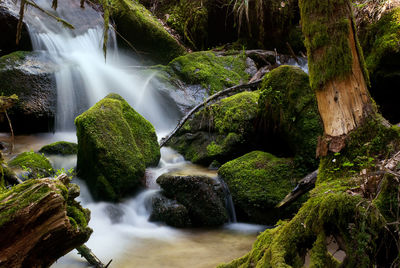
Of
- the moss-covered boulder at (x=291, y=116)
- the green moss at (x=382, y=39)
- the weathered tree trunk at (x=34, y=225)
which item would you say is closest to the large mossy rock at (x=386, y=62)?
the green moss at (x=382, y=39)

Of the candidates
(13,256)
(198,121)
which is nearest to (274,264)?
(13,256)

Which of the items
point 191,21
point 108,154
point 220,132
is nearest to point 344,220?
point 108,154

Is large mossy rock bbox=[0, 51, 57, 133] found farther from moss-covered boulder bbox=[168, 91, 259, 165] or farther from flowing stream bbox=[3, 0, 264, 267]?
moss-covered boulder bbox=[168, 91, 259, 165]

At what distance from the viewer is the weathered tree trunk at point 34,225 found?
6.89 ft

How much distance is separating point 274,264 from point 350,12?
218cm

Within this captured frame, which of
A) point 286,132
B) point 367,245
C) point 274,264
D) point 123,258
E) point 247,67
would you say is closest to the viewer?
point 367,245

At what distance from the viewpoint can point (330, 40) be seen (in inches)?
114

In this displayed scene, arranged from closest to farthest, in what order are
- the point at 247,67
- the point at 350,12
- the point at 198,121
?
the point at 350,12
the point at 198,121
the point at 247,67

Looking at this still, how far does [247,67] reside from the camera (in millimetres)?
11266

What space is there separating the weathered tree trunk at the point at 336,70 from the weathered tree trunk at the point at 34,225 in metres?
2.07

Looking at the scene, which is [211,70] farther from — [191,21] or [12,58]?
[12,58]

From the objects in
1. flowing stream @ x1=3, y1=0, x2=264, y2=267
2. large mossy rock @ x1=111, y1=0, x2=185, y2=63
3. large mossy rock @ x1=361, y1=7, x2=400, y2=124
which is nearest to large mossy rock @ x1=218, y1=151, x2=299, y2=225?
flowing stream @ x1=3, y1=0, x2=264, y2=267

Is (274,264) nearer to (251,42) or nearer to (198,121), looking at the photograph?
(198,121)

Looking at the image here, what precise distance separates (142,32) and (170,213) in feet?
25.9
